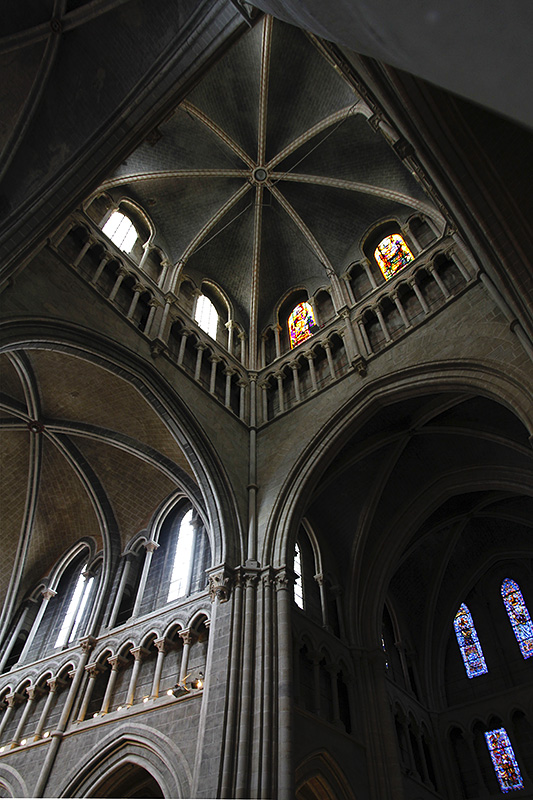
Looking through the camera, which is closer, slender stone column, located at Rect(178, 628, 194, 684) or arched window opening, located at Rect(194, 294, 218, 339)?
slender stone column, located at Rect(178, 628, 194, 684)

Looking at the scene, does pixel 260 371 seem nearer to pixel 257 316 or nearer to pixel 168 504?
pixel 257 316

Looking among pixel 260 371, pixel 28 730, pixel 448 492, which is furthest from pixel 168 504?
pixel 448 492

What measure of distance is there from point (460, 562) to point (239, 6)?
55.5 ft

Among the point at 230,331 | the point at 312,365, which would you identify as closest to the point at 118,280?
the point at 230,331

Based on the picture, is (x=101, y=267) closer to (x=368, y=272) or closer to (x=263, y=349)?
(x=263, y=349)

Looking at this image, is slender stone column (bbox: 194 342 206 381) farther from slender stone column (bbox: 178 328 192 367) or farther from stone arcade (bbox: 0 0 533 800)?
slender stone column (bbox: 178 328 192 367)

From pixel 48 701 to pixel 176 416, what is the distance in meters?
7.21

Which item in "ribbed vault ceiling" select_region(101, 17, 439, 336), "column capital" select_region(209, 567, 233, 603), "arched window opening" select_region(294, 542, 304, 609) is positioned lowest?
"column capital" select_region(209, 567, 233, 603)

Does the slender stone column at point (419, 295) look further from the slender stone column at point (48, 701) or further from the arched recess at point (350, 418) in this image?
the slender stone column at point (48, 701)

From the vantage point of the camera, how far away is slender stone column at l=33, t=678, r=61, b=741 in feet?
38.4

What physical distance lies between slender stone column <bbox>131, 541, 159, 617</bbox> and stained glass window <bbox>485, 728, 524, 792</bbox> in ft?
34.8

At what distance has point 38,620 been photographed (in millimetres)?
15008

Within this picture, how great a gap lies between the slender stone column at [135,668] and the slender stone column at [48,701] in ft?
7.69

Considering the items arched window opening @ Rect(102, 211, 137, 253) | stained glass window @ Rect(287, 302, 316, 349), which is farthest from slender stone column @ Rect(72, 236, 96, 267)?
stained glass window @ Rect(287, 302, 316, 349)
